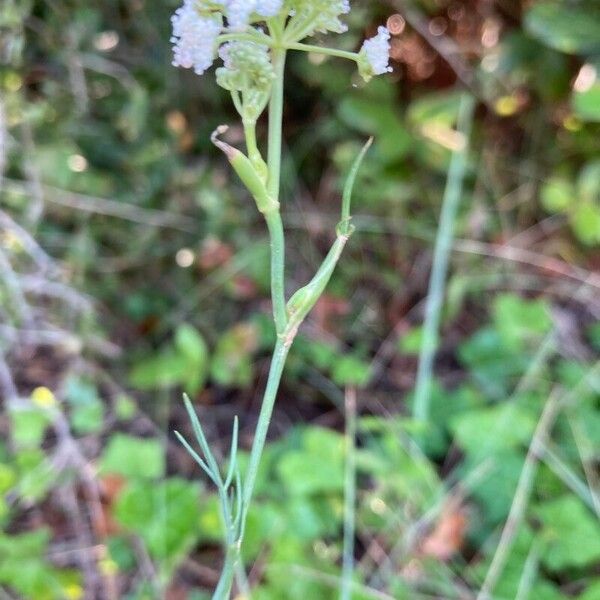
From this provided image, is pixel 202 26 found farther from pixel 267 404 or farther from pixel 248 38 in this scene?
pixel 267 404

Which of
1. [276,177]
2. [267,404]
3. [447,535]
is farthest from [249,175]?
[447,535]

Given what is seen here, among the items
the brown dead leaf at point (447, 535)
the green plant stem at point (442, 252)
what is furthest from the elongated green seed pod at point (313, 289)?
the green plant stem at point (442, 252)

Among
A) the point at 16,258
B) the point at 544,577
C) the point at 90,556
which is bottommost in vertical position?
the point at 90,556

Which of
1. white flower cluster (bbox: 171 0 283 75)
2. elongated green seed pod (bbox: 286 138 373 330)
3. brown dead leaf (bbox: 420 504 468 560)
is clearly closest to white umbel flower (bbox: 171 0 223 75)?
white flower cluster (bbox: 171 0 283 75)

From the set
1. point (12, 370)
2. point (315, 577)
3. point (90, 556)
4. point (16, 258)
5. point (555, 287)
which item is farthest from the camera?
point (555, 287)

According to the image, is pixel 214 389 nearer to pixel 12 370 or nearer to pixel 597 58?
pixel 12 370

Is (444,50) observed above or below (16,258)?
above

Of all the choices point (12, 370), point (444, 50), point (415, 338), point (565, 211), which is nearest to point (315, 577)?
point (415, 338)
